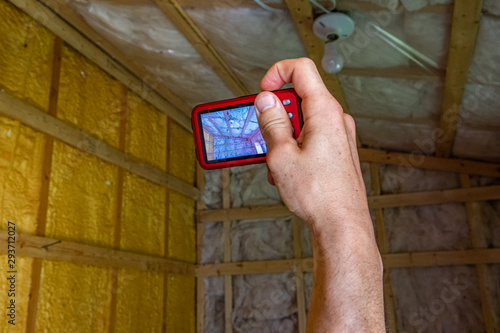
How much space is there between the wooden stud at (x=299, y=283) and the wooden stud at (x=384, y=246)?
2.42 feet

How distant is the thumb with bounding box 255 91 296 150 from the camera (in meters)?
0.55

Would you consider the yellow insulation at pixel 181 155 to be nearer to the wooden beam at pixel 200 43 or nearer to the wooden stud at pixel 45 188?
the wooden beam at pixel 200 43

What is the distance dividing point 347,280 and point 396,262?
12.3ft

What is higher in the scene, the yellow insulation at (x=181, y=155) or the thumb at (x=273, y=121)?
the yellow insulation at (x=181, y=155)

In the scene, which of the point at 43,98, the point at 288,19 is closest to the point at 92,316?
the point at 43,98

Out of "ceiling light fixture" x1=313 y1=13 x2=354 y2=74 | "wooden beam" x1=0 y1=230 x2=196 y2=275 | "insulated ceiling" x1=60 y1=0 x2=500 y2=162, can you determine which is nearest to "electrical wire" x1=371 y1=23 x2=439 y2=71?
"insulated ceiling" x1=60 y1=0 x2=500 y2=162

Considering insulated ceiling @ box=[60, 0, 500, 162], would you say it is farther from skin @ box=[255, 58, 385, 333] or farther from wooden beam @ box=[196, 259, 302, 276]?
skin @ box=[255, 58, 385, 333]

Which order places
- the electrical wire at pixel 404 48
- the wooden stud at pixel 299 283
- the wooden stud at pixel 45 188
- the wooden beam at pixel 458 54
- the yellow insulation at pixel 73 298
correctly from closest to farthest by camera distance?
the wooden beam at pixel 458 54 < the electrical wire at pixel 404 48 < the wooden stud at pixel 45 188 < the yellow insulation at pixel 73 298 < the wooden stud at pixel 299 283

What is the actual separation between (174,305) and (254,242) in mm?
999

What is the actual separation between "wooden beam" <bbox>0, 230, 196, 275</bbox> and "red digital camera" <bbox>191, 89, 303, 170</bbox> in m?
1.67

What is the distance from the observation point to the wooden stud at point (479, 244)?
140 inches

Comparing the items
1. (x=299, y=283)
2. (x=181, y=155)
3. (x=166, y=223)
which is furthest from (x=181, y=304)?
(x=181, y=155)

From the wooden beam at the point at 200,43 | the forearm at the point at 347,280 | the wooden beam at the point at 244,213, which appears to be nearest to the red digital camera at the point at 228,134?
the forearm at the point at 347,280

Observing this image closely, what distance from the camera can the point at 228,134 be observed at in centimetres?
97
